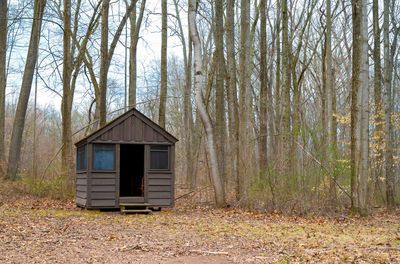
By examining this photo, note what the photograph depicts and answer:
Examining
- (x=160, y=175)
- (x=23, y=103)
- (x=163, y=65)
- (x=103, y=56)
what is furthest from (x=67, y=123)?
(x=163, y=65)

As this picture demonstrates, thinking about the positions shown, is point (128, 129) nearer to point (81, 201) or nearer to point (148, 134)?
point (148, 134)

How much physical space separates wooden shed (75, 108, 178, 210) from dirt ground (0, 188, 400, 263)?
22.8 inches

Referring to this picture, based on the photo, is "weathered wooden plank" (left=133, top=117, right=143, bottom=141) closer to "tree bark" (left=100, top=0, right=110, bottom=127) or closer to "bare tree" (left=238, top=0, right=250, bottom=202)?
"bare tree" (left=238, top=0, right=250, bottom=202)

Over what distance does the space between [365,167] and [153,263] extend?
821 centimetres

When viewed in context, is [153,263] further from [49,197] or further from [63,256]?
[49,197]

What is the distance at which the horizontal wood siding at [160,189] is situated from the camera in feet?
48.8

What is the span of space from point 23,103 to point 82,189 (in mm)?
7267

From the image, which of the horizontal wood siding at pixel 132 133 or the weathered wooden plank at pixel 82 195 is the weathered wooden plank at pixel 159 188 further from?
the weathered wooden plank at pixel 82 195

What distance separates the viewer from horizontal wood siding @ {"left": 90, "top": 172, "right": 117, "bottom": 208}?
47.1 feet

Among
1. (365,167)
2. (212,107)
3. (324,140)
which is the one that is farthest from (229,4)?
(212,107)

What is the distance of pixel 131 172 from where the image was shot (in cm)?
1723

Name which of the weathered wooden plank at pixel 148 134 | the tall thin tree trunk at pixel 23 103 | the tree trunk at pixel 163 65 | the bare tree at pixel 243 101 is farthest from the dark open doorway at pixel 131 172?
the tall thin tree trunk at pixel 23 103

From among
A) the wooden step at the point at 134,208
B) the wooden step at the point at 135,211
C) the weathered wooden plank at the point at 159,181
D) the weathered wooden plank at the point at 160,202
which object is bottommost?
the wooden step at the point at 135,211

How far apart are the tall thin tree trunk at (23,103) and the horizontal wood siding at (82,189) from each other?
5.77 metres
